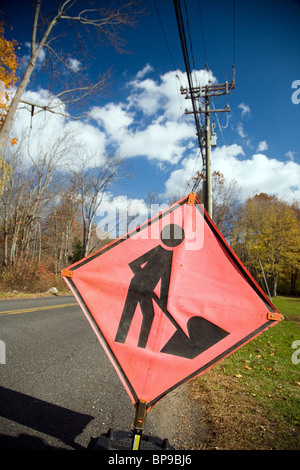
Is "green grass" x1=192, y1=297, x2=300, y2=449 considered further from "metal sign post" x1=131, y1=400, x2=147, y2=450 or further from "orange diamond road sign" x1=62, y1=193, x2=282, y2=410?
"orange diamond road sign" x1=62, y1=193, x2=282, y2=410

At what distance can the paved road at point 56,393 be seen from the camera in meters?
2.40

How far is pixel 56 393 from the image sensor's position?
329cm

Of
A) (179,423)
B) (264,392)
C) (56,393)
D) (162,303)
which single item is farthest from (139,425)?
(264,392)

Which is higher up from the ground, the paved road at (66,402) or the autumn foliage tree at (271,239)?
the autumn foliage tree at (271,239)

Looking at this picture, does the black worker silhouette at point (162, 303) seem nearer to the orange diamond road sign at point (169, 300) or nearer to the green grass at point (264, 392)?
the orange diamond road sign at point (169, 300)

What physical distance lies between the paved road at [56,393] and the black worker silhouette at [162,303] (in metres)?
1.46

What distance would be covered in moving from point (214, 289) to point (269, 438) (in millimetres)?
1996

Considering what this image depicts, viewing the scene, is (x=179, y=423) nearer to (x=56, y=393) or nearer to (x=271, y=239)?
(x=56, y=393)

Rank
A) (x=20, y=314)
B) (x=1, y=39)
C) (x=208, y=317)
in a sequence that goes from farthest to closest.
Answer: (x=1, y=39)
(x=20, y=314)
(x=208, y=317)

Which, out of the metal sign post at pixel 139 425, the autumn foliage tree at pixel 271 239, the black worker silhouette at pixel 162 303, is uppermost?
the autumn foliage tree at pixel 271 239

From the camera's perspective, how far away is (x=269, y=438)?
8.28 ft

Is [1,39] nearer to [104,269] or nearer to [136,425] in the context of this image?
[104,269]

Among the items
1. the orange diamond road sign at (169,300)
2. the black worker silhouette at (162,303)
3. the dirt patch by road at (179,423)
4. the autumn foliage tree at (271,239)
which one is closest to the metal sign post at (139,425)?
the orange diamond road sign at (169,300)
